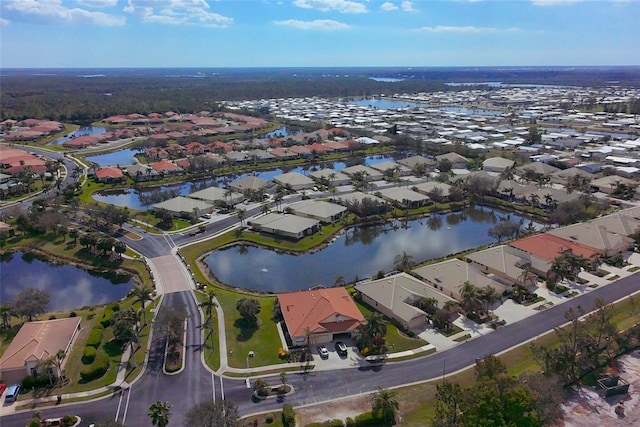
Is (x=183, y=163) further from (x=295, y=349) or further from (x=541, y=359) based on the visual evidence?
(x=541, y=359)

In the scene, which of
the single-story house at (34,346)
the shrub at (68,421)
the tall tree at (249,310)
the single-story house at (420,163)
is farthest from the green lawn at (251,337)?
the single-story house at (420,163)

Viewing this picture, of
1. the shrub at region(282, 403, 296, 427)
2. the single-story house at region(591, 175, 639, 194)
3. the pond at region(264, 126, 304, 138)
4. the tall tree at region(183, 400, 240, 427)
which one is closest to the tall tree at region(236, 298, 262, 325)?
the shrub at region(282, 403, 296, 427)

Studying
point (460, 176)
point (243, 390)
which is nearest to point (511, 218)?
point (460, 176)

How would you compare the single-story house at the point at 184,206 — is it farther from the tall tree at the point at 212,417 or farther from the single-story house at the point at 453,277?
the tall tree at the point at 212,417

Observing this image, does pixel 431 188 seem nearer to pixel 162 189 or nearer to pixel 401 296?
pixel 401 296

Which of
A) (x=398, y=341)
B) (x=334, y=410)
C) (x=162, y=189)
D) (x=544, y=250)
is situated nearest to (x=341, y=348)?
(x=398, y=341)

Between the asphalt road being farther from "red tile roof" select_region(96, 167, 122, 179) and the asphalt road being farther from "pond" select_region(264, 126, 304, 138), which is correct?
"pond" select_region(264, 126, 304, 138)
